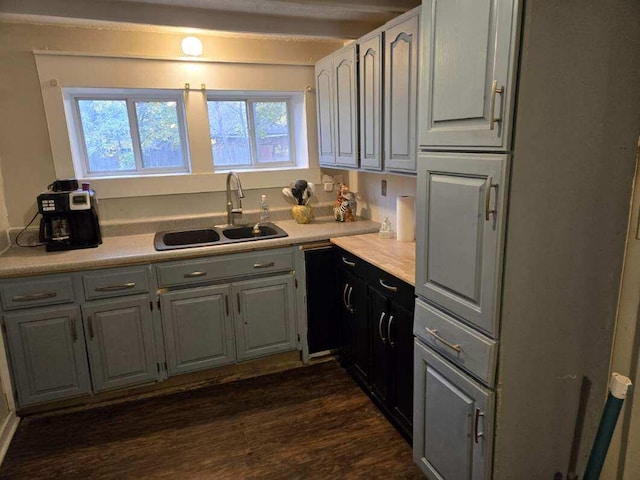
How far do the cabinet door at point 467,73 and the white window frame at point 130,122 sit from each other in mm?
2010

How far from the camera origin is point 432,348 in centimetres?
163

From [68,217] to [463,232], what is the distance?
2306 mm

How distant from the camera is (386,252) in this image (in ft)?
7.63

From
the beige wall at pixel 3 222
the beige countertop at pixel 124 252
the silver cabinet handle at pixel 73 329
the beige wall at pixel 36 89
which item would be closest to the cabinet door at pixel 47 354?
the silver cabinet handle at pixel 73 329

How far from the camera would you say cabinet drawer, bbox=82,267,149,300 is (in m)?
2.28

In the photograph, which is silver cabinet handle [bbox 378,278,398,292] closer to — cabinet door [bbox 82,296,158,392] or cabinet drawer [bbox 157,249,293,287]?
cabinet drawer [bbox 157,249,293,287]

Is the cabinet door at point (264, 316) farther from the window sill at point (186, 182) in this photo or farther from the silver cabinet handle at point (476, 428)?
the silver cabinet handle at point (476, 428)

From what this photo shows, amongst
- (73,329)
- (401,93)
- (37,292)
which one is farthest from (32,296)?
(401,93)

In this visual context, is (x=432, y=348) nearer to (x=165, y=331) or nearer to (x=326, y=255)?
(x=326, y=255)

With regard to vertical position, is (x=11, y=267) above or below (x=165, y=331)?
above

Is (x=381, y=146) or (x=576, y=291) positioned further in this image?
(x=381, y=146)

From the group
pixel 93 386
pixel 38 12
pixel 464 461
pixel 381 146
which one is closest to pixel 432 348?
pixel 464 461

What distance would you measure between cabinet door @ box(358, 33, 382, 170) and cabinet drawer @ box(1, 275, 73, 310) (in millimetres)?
1840

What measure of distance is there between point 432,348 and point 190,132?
2.22 metres
